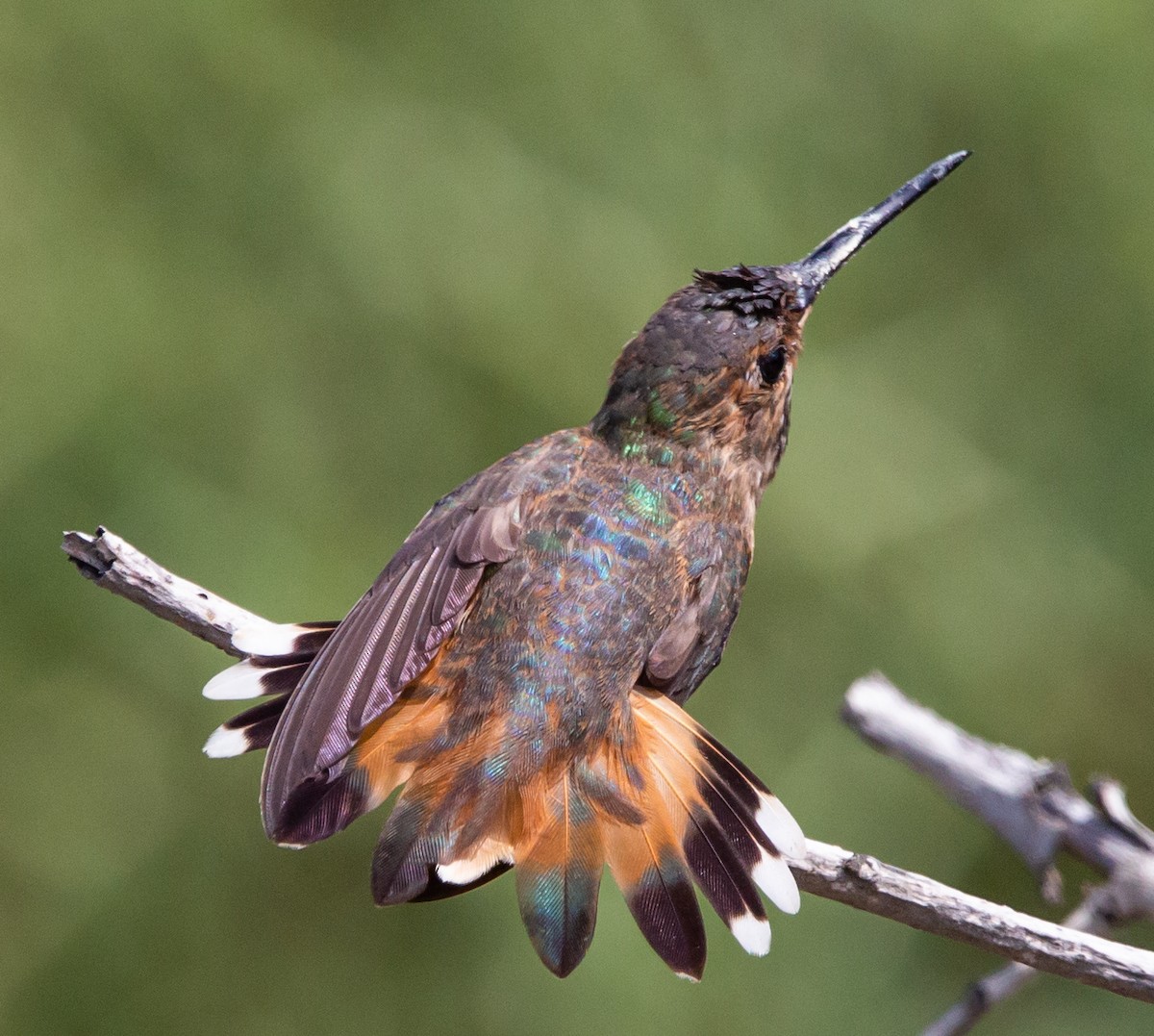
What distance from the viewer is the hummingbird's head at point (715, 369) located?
2.16 metres

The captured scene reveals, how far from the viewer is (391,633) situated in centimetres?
191

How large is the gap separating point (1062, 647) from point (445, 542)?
1.57 m

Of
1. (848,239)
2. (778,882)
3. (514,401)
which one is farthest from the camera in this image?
(514,401)

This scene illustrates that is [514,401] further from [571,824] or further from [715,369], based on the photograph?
[571,824]

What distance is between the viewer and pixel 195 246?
3.10 meters

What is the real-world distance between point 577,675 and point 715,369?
487 millimetres

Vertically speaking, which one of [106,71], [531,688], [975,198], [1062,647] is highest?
[975,198]

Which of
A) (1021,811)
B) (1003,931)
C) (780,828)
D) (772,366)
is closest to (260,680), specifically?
(780,828)

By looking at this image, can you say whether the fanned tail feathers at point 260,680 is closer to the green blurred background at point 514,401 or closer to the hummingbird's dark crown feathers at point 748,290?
the hummingbird's dark crown feathers at point 748,290

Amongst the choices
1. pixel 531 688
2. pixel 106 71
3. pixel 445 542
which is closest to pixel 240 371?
pixel 106 71

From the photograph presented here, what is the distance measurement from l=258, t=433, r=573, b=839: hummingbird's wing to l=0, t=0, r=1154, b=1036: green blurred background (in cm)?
85

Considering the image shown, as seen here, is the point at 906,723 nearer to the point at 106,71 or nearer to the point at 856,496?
the point at 856,496

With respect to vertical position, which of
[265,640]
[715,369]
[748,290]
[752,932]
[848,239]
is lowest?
[752,932]

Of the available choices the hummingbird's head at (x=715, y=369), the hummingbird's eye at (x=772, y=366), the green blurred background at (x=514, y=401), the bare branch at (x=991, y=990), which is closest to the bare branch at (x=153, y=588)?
the hummingbird's head at (x=715, y=369)
